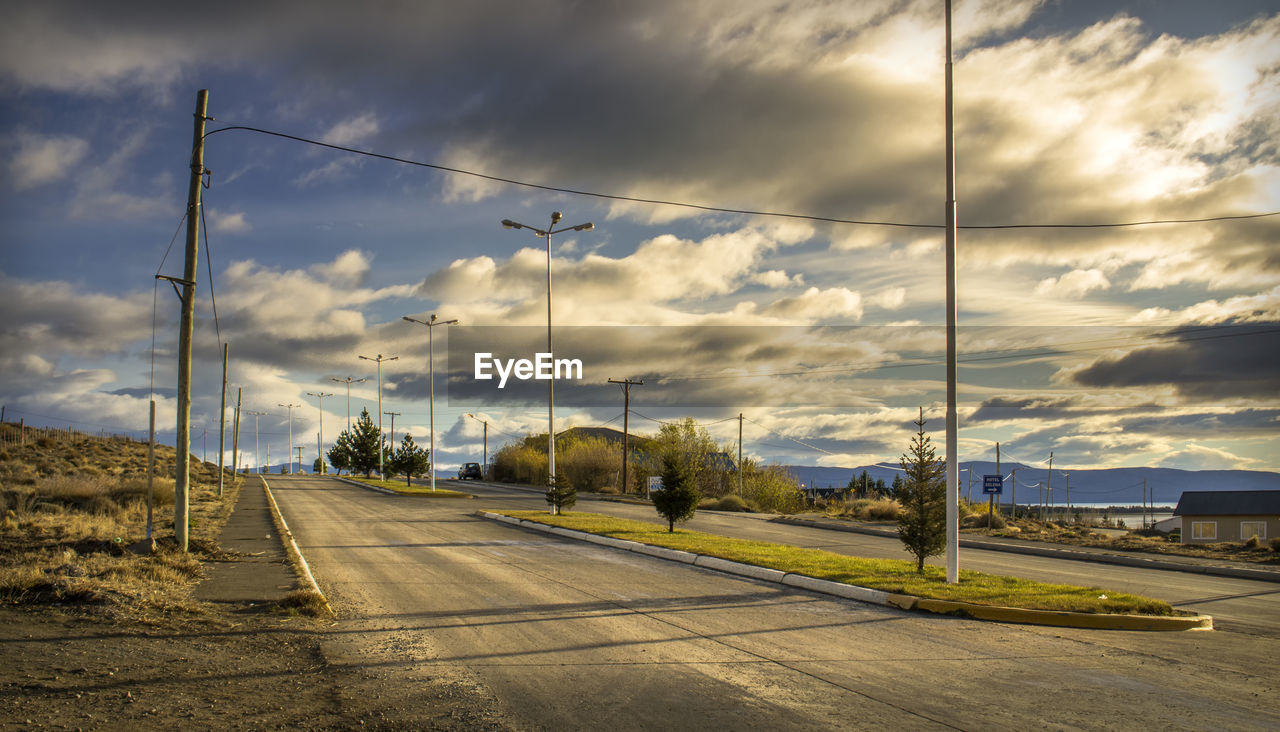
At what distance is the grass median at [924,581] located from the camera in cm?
Answer: 1152

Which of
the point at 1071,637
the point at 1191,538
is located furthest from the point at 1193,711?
the point at 1191,538

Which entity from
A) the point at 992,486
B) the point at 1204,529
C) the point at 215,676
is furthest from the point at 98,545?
the point at 1204,529

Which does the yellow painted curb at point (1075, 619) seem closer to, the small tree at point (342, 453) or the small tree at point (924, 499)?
the small tree at point (924, 499)

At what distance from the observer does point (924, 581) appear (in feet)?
44.0

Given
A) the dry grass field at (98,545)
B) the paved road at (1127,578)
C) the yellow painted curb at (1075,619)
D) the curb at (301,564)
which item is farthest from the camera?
the paved road at (1127,578)

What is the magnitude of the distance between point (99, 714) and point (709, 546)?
1375 cm

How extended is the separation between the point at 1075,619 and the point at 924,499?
12.7 feet

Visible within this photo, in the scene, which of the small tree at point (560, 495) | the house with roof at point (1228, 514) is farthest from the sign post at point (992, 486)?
the house with roof at point (1228, 514)

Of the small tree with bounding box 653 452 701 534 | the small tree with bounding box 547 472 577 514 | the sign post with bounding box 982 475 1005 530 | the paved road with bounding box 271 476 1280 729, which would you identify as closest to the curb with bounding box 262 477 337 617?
the paved road with bounding box 271 476 1280 729

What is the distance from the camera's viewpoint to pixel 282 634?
918cm

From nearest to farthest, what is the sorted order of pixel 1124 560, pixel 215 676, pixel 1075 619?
pixel 215 676, pixel 1075 619, pixel 1124 560

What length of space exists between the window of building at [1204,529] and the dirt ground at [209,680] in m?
67.2

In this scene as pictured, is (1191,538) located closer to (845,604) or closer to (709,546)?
(709,546)

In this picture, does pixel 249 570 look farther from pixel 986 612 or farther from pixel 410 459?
pixel 410 459
